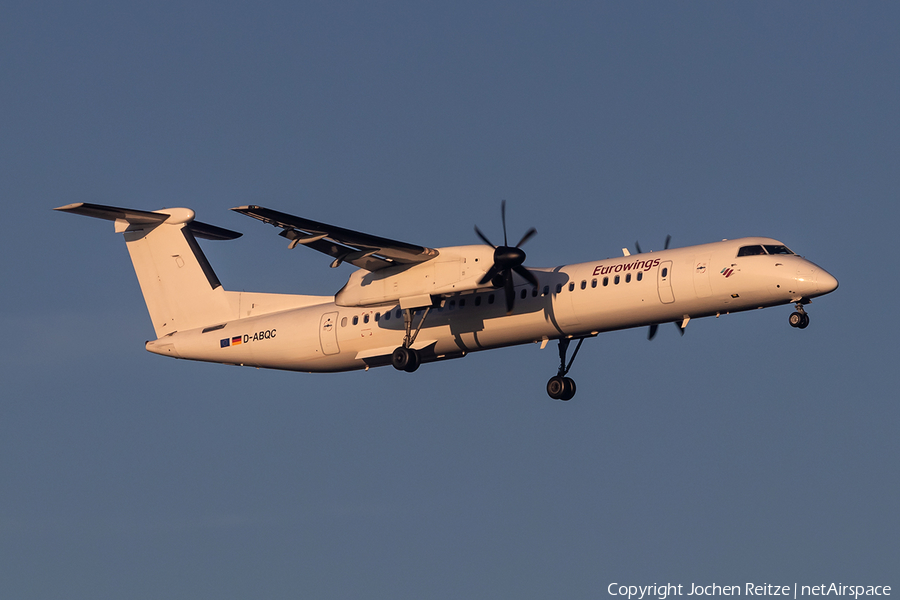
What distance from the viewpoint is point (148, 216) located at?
29016 mm

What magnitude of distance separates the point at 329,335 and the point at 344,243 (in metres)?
3.04

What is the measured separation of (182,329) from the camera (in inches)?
1147

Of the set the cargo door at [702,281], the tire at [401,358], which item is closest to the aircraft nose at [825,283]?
the cargo door at [702,281]

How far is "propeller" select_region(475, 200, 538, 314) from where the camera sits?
23.9 meters

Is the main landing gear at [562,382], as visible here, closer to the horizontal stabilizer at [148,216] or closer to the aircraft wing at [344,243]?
the aircraft wing at [344,243]

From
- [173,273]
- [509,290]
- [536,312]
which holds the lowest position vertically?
[536,312]

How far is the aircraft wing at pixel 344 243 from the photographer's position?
76.5 feet

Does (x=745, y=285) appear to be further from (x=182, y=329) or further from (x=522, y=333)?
(x=182, y=329)

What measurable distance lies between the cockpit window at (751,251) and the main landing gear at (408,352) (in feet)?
21.9

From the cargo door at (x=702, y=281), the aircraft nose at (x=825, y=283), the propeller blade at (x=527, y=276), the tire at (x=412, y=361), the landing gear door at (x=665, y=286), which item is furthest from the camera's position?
the tire at (x=412, y=361)

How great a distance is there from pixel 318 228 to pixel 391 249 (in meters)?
1.77

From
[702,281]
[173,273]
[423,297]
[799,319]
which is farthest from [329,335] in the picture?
[799,319]

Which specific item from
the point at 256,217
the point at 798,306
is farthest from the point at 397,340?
the point at 798,306

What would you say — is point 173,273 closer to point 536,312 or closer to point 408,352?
point 408,352
